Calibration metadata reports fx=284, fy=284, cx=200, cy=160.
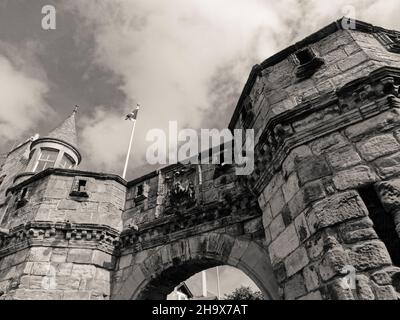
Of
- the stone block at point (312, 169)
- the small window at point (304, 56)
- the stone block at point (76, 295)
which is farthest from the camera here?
the stone block at point (76, 295)

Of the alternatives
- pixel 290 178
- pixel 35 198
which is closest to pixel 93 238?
pixel 35 198

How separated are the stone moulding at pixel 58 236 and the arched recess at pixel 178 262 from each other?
0.80 metres

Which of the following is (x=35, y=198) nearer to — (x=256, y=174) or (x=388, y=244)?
(x=256, y=174)

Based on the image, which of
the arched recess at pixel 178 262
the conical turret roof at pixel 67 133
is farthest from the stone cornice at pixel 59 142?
the arched recess at pixel 178 262

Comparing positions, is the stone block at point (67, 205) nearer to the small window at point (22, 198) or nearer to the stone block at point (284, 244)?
the small window at point (22, 198)

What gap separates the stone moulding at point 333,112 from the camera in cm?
354

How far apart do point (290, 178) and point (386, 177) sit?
Result: 3.57 ft

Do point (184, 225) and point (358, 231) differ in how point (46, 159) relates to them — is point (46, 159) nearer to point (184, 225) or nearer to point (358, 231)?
point (184, 225)

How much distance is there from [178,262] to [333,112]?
3774 mm

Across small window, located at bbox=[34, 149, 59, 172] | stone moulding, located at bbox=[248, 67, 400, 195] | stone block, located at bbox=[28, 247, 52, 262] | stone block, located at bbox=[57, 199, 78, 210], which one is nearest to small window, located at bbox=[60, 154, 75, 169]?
small window, located at bbox=[34, 149, 59, 172]

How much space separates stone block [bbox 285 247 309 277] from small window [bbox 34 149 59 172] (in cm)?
1127

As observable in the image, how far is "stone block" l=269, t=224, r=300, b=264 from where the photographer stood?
357cm

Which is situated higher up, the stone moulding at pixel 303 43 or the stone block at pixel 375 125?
the stone moulding at pixel 303 43

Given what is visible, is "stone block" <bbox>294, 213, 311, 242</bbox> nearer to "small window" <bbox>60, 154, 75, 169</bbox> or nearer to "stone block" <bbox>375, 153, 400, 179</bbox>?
"stone block" <bbox>375, 153, 400, 179</bbox>
